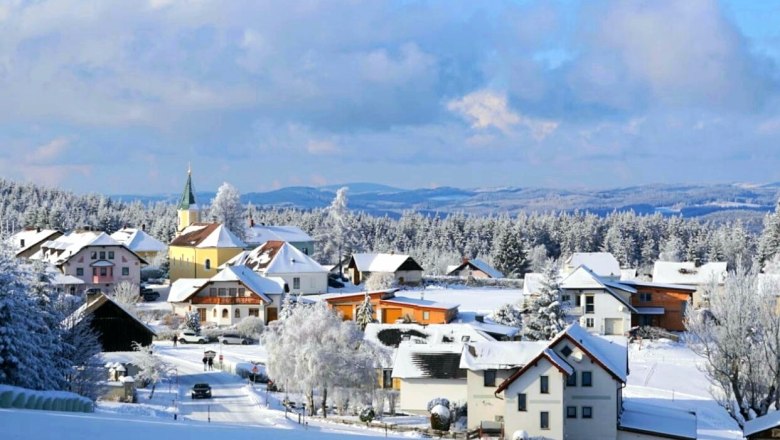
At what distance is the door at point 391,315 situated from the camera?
222ft

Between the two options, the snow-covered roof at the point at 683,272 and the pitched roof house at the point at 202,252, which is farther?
the pitched roof house at the point at 202,252

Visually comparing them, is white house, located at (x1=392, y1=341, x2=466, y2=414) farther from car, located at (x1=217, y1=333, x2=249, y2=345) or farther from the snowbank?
the snowbank

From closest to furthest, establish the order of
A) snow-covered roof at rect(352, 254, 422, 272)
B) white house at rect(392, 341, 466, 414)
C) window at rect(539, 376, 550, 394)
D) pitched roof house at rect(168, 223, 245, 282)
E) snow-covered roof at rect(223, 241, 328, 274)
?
window at rect(539, 376, 550, 394)
white house at rect(392, 341, 466, 414)
snow-covered roof at rect(223, 241, 328, 274)
pitched roof house at rect(168, 223, 245, 282)
snow-covered roof at rect(352, 254, 422, 272)

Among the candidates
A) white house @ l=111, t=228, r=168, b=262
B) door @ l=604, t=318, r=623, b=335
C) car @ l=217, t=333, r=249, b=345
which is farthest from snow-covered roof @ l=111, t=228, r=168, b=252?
door @ l=604, t=318, r=623, b=335

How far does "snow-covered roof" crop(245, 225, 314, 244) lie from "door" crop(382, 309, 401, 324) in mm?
36514

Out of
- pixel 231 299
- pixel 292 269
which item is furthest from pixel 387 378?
pixel 292 269

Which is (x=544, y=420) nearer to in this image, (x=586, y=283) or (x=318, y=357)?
(x=318, y=357)

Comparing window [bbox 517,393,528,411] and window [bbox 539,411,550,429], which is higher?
window [bbox 517,393,528,411]

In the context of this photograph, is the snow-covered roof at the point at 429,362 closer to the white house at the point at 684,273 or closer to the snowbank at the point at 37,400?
the snowbank at the point at 37,400

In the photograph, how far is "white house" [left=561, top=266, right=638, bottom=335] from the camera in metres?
69.4

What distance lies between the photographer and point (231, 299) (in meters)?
69.4

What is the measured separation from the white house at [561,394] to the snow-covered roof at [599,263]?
49.7m

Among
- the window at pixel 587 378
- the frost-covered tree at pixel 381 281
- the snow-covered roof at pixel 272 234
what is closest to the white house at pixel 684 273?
the frost-covered tree at pixel 381 281

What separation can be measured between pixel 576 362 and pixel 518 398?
2838 mm
